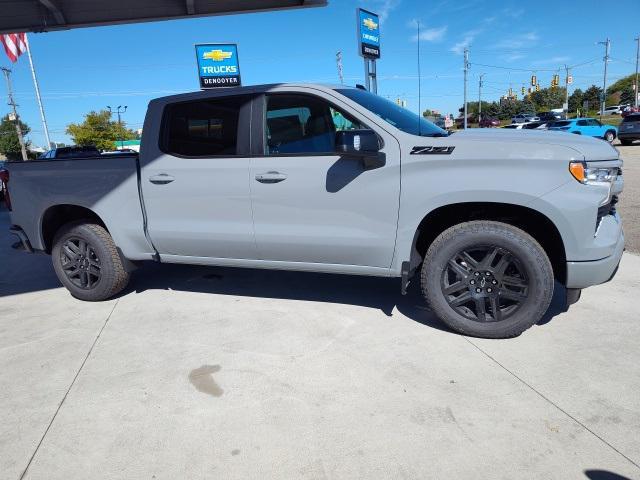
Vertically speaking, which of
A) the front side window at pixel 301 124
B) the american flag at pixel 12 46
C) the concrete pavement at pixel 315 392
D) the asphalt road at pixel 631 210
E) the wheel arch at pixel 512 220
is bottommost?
the asphalt road at pixel 631 210

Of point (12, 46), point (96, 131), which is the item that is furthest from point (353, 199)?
point (96, 131)

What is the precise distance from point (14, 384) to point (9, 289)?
2808 millimetres

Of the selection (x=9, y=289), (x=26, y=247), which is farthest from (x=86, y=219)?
(x=9, y=289)

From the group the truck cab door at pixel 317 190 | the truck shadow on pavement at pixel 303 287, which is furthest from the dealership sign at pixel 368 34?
the truck cab door at pixel 317 190

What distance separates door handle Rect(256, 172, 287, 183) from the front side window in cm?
19

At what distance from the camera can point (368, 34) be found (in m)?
16.8

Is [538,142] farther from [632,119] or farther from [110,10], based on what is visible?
[632,119]

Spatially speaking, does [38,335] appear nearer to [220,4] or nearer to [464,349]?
[464,349]

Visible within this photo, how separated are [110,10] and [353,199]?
6477 millimetres

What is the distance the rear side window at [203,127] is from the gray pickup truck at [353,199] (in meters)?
0.01

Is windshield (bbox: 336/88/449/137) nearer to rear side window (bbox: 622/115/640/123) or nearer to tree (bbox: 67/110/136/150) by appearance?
rear side window (bbox: 622/115/640/123)

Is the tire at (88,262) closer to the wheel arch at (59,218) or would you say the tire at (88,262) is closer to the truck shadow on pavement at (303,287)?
the wheel arch at (59,218)

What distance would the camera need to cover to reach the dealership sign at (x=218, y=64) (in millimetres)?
20453

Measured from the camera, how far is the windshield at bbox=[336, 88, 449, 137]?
11.7 ft
